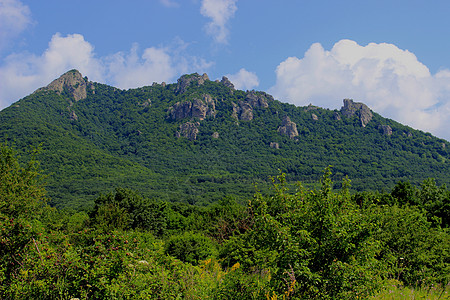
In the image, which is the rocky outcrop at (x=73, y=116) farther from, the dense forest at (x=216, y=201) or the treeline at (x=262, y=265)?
the treeline at (x=262, y=265)

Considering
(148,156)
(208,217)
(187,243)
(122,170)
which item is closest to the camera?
(187,243)

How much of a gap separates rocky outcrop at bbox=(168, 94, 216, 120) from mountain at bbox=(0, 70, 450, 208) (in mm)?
600

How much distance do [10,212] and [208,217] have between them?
2906 cm

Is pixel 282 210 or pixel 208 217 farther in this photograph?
pixel 208 217

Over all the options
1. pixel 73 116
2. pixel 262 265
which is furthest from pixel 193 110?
pixel 262 265

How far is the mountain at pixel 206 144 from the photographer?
10294cm

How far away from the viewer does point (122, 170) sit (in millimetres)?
116438

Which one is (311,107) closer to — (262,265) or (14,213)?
(14,213)

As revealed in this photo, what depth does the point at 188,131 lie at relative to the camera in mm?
159500

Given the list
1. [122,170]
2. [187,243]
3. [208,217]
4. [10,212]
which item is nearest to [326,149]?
[122,170]

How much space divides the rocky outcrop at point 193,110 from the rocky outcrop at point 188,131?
10.9m

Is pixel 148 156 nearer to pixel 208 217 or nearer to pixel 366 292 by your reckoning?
pixel 208 217

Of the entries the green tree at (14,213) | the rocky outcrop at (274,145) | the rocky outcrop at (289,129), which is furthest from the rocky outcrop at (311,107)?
the green tree at (14,213)

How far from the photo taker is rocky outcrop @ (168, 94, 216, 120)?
559 feet
